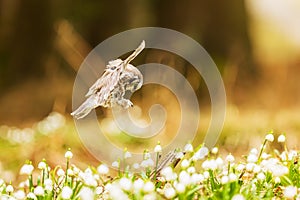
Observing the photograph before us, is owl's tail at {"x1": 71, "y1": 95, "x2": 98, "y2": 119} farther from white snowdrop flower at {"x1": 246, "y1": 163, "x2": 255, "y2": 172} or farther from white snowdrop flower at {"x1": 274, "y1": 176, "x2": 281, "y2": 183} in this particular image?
white snowdrop flower at {"x1": 274, "y1": 176, "x2": 281, "y2": 183}

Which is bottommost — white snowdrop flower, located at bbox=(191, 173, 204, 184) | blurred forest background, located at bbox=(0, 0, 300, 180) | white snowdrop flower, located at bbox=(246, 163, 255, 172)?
white snowdrop flower, located at bbox=(191, 173, 204, 184)

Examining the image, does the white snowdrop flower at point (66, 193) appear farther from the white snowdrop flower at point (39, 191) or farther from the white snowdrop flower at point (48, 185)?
the white snowdrop flower at point (48, 185)

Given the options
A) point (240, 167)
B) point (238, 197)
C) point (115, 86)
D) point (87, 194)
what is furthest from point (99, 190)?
point (238, 197)

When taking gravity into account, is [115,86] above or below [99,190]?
above

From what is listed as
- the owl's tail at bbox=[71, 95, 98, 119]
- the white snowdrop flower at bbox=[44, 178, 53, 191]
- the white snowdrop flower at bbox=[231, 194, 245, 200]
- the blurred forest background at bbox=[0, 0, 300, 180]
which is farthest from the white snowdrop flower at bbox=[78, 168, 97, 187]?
the blurred forest background at bbox=[0, 0, 300, 180]

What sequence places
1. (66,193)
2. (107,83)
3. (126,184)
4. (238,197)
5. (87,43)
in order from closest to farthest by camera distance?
(238,197), (126,184), (66,193), (107,83), (87,43)

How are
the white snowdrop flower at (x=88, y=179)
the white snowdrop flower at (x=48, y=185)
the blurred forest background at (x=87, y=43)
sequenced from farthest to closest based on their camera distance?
the blurred forest background at (x=87, y=43) → the white snowdrop flower at (x=48, y=185) → the white snowdrop flower at (x=88, y=179)

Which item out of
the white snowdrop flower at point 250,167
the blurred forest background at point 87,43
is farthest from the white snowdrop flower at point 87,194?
the blurred forest background at point 87,43

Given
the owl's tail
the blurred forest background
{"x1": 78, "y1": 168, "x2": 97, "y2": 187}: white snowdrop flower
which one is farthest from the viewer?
the blurred forest background

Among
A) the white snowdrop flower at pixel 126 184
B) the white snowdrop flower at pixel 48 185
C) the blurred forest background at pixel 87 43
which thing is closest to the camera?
the white snowdrop flower at pixel 126 184

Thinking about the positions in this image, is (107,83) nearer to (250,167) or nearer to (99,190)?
(99,190)

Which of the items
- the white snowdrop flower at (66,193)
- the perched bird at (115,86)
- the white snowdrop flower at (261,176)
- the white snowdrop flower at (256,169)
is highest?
the perched bird at (115,86)

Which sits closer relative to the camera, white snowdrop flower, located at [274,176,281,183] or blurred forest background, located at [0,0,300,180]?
white snowdrop flower, located at [274,176,281,183]
